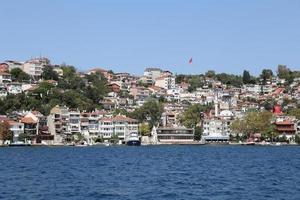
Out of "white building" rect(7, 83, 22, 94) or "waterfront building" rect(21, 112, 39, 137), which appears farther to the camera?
"white building" rect(7, 83, 22, 94)

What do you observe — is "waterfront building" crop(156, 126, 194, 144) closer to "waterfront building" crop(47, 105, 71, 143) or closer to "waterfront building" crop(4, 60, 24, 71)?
"waterfront building" crop(47, 105, 71, 143)

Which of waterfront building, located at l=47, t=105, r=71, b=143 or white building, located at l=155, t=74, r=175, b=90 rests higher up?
white building, located at l=155, t=74, r=175, b=90

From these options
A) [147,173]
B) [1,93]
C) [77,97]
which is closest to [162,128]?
[77,97]

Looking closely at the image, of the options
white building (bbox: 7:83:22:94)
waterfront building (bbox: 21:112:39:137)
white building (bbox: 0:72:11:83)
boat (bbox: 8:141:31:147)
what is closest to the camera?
boat (bbox: 8:141:31:147)

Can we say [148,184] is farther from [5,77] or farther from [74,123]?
[5,77]

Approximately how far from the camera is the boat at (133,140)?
121 metres

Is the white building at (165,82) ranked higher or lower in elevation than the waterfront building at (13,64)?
lower

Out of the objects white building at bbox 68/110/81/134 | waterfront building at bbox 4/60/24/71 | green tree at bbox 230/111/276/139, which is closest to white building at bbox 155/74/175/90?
waterfront building at bbox 4/60/24/71

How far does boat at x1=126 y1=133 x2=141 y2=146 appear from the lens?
4781 inches

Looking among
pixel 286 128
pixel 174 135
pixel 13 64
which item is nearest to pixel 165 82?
pixel 13 64

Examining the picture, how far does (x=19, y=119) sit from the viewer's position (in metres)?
119

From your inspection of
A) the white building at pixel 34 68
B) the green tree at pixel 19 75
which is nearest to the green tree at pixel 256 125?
the green tree at pixel 19 75

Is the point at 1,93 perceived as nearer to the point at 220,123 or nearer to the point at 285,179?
the point at 220,123

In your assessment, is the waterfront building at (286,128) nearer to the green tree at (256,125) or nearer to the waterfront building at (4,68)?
the green tree at (256,125)
